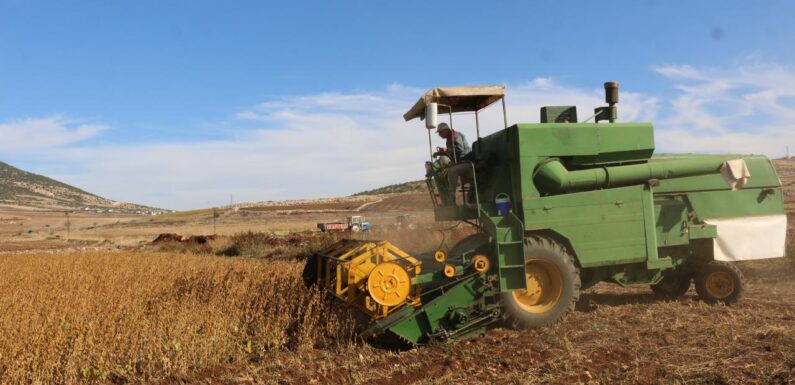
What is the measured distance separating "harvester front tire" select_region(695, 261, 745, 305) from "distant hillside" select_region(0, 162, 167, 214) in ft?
444

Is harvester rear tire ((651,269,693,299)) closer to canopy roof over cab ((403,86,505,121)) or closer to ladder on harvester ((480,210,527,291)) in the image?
ladder on harvester ((480,210,527,291))

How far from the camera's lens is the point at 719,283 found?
7.64 metres

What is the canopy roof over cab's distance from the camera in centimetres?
670

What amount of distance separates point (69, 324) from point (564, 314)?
545cm

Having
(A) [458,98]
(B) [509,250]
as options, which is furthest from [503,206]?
(A) [458,98]

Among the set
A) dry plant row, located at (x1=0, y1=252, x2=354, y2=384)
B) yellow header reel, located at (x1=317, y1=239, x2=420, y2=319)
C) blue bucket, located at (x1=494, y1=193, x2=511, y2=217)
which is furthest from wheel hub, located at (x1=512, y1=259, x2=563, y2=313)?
dry plant row, located at (x1=0, y1=252, x2=354, y2=384)

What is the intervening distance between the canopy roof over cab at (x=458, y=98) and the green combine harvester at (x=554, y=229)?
20 mm

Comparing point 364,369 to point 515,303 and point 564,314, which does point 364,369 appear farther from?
point 564,314

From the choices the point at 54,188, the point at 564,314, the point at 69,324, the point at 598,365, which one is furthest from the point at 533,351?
the point at 54,188

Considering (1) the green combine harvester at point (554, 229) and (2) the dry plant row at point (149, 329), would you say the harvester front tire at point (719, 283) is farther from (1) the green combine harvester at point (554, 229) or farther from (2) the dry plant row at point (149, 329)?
(2) the dry plant row at point (149, 329)

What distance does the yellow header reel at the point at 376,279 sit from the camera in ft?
18.8

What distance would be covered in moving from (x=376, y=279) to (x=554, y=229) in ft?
7.83

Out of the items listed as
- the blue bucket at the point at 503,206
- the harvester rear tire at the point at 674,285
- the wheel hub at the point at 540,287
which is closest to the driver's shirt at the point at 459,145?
the blue bucket at the point at 503,206

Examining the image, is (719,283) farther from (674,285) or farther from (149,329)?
(149,329)
